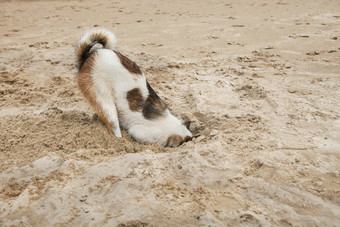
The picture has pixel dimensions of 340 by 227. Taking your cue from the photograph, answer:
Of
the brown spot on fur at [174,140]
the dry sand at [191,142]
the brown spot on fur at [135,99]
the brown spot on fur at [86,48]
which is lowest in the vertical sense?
the brown spot on fur at [174,140]

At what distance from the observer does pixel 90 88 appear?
3201 millimetres

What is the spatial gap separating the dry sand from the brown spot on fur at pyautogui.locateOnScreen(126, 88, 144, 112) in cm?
37

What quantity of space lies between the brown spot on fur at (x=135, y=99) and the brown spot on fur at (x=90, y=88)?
293 mm

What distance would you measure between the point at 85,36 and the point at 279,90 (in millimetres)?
2590

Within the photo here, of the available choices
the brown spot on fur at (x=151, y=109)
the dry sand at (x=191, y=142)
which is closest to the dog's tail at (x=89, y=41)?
the dry sand at (x=191, y=142)

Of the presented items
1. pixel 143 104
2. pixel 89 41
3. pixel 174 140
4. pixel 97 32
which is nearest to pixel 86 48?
pixel 89 41

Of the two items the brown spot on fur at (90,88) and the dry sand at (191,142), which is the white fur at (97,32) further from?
the dry sand at (191,142)

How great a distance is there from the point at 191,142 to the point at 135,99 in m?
0.75

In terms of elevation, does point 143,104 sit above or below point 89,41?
below

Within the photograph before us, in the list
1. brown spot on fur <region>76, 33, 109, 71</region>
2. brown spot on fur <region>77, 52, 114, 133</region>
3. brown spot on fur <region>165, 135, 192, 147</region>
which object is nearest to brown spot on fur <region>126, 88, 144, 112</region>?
brown spot on fur <region>77, 52, 114, 133</region>

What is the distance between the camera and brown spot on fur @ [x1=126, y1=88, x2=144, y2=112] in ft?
10.4

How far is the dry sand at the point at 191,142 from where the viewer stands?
2123 mm

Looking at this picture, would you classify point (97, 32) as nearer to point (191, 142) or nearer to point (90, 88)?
point (90, 88)

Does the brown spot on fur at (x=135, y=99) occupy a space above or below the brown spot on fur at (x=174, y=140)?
above
